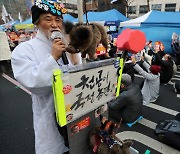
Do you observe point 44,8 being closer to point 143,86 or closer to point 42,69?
point 42,69

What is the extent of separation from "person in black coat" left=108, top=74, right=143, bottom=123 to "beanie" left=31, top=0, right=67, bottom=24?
2.18 meters

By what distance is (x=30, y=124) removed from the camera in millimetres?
3258

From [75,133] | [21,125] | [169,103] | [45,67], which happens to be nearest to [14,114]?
[21,125]

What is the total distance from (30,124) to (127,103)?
6.13 feet

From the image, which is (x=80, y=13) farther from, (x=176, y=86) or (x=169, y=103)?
(x=176, y=86)

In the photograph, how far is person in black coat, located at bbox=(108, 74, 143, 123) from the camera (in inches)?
119

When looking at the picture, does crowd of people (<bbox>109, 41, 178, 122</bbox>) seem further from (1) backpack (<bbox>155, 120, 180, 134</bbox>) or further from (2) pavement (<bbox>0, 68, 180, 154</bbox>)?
(1) backpack (<bbox>155, 120, 180, 134</bbox>)

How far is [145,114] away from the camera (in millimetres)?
3533

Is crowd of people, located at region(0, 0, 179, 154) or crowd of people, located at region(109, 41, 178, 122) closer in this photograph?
crowd of people, located at region(0, 0, 179, 154)

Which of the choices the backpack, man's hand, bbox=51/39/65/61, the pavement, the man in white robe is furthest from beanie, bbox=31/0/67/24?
the backpack

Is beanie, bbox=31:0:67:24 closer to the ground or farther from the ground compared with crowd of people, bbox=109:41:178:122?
farther from the ground

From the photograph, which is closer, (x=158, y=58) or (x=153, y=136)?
(x=153, y=136)

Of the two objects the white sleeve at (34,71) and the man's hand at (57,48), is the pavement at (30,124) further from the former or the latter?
the man's hand at (57,48)

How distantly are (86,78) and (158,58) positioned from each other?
4.05 meters
